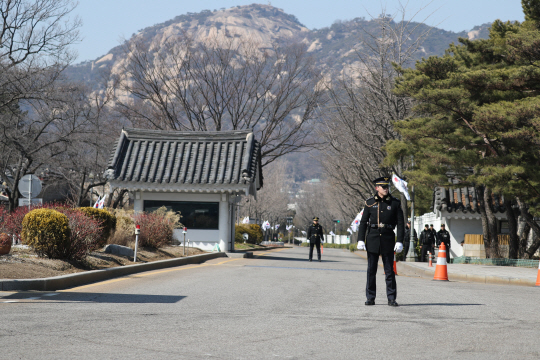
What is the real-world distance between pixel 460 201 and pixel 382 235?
24.5 m

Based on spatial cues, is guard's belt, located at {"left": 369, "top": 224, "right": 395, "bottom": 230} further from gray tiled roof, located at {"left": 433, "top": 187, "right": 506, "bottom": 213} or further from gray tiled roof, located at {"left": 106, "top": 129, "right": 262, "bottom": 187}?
gray tiled roof, located at {"left": 433, "top": 187, "right": 506, "bottom": 213}

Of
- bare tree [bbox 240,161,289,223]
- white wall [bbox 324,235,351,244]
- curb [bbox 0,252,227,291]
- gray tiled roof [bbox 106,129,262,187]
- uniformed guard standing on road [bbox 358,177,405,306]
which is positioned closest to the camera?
uniformed guard standing on road [bbox 358,177,405,306]

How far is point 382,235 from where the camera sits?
9.71 m

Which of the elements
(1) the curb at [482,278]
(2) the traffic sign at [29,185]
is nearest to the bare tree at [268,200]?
(2) the traffic sign at [29,185]

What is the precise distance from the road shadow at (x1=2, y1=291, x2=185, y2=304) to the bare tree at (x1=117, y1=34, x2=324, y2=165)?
28.5 m

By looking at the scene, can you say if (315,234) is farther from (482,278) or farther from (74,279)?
(74,279)

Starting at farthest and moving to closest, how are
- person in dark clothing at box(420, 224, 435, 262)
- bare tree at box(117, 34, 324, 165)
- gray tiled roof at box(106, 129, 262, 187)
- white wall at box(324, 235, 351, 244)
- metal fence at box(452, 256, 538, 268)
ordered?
white wall at box(324, 235, 351, 244)
bare tree at box(117, 34, 324, 165)
gray tiled roof at box(106, 129, 262, 187)
person in dark clothing at box(420, 224, 435, 262)
metal fence at box(452, 256, 538, 268)

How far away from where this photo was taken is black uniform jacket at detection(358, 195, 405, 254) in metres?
9.70

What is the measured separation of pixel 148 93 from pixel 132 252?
2218cm

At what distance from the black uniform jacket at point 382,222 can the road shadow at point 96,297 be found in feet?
11.1

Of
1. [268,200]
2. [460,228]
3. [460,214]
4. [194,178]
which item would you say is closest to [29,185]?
[194,178]

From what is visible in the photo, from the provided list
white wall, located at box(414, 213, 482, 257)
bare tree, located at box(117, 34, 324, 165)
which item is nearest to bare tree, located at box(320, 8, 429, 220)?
white wall, located at box(414, 213, 482, 257)

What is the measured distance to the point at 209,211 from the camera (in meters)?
29.2

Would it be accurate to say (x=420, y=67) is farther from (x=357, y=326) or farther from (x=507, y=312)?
(x=357, y=326)
